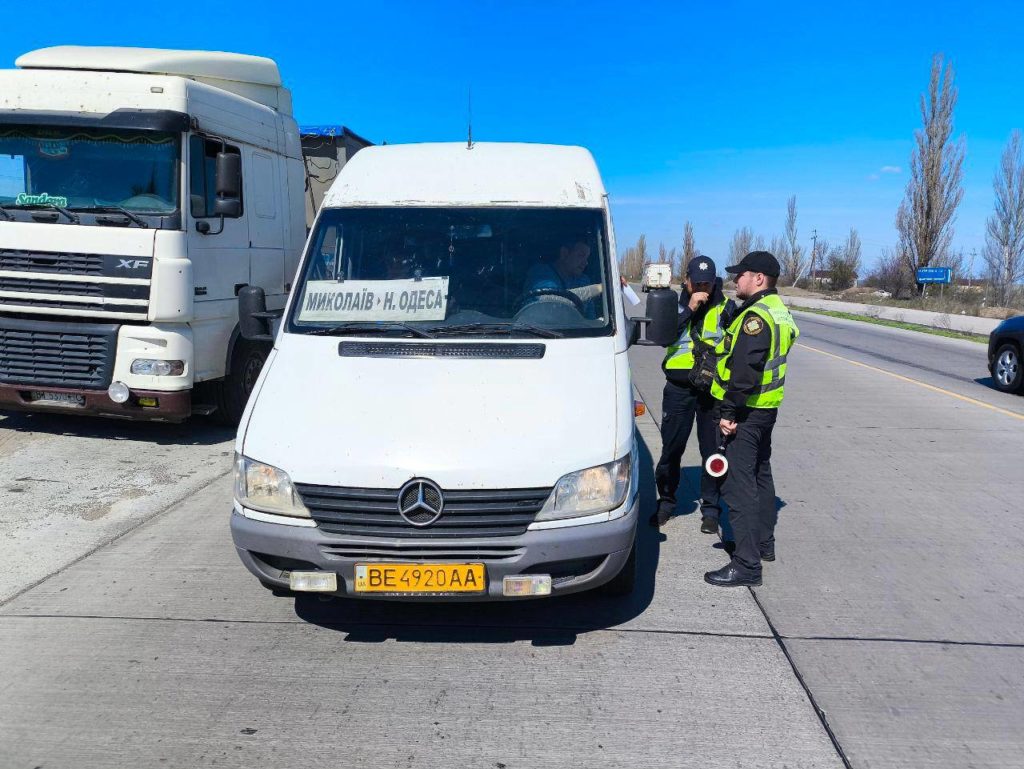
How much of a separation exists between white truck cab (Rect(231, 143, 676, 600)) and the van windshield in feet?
0.04

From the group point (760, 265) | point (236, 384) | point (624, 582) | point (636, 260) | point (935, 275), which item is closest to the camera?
point (624, 582)

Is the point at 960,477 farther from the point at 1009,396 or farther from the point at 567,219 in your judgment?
the point at 1009,396

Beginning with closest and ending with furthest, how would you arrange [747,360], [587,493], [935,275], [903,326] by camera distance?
[587,493], [747,360], [903,326], [935,275]

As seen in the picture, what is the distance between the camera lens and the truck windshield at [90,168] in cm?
742

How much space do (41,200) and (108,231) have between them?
75 centimetres

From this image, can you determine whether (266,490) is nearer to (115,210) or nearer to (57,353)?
(115,210)

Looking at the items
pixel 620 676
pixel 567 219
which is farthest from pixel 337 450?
pixel 567 219

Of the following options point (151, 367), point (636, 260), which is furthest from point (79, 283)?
point (636, 260)

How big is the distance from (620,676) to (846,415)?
24.6 feet

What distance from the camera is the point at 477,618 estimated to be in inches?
170

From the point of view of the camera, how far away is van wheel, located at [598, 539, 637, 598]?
4.31 meters

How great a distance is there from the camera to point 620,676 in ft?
12.3


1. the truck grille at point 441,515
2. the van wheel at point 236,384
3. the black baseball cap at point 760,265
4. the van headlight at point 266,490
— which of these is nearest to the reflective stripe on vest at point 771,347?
the black baseball cap at point 760,265

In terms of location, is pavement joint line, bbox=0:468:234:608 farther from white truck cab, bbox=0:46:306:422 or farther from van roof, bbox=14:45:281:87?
van roof, bbox=14:45:281:87
